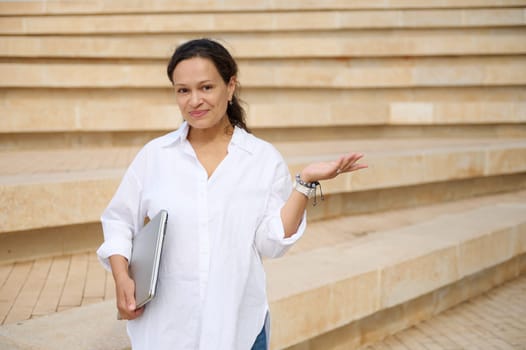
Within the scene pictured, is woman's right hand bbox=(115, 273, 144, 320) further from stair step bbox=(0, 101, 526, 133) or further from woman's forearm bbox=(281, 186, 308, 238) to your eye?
stair step bbox=(0, 101, 526, 133)

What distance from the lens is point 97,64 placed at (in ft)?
29.0

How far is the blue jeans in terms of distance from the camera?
7.32ft

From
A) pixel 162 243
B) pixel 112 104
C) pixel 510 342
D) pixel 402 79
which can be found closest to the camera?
pixel 162 243

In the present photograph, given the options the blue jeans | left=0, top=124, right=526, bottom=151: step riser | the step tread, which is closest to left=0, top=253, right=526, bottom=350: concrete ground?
the step tread

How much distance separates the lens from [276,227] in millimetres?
2154

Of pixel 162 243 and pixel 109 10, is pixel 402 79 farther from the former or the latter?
pixel 162 243

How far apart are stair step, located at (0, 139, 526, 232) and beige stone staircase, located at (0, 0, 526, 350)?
0.05 ft

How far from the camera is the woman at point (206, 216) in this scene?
209 cm

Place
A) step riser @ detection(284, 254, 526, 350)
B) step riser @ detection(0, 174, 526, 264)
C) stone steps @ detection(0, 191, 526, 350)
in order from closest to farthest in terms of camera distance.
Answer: stone steps @ detection(0, 191, 526, 350)
step riser @ detection(284, 254, 526, 350)
step riser @ detection(0, 174, 526, 264)

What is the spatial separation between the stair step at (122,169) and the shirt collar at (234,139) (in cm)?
247

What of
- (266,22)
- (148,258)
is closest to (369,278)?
(148,258)

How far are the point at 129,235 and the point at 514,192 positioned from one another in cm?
608

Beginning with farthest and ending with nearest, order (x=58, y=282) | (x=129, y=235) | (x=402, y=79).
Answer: (x=402, y=79), (x=58, y=282), (x=129, y=235)

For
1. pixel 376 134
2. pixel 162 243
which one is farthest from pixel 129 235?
pixel 376 134
